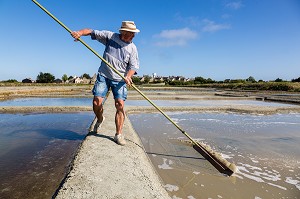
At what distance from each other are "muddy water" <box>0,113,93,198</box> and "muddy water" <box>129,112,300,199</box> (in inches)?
51.7

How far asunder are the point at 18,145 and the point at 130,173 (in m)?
2.92

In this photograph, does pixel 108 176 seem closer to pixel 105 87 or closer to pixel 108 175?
pixel 108 175

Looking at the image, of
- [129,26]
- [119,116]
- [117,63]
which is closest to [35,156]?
[119,116]

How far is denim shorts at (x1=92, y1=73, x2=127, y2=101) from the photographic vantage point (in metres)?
3.16

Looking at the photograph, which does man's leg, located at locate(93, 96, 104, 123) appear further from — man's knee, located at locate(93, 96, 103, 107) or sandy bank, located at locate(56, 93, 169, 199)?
sandy bank, located at locate(56, 93, 169, 199)

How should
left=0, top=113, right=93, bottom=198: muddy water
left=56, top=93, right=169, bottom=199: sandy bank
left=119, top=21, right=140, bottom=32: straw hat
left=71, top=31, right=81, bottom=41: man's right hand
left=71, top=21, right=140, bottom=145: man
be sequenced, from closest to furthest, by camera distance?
left=56, top=93, right=169, bottom=199: sandy bank
left=0, top=113, right=93, bottom=198: muddy water
left=71, top=31, right=81, bottom=41: man's right hand
left=119, top=21, right=140, bottom=32: straw hat
left=71, top=21, right=140, bottom=145: man

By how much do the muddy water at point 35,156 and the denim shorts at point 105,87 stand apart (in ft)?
3.63

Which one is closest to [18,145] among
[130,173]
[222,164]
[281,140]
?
[130,173]

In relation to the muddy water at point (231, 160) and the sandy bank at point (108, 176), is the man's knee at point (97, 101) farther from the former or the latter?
the muddy water at point (231, 160)

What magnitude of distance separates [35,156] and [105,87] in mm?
1624

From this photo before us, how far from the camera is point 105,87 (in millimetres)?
3203

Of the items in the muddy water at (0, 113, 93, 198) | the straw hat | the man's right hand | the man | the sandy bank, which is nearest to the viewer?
the sandy bank

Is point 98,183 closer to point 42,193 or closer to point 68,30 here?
point 42,193

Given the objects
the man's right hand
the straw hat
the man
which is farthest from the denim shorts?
the straw hat
